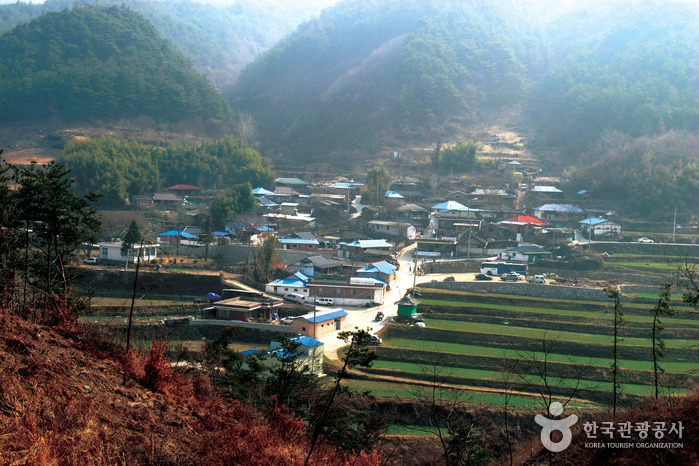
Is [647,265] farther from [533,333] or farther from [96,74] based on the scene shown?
[96,74]

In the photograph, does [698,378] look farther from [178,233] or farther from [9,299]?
[178,233]

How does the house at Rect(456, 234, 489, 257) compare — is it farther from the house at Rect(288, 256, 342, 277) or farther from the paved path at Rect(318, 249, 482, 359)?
the house at Rect(288, 256, 342, 277)

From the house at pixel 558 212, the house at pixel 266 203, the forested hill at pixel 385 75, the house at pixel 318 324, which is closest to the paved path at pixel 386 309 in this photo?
the house at pixel 318 324

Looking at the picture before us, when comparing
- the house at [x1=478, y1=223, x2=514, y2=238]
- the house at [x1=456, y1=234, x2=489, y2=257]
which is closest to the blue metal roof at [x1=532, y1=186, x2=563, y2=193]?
the house at [x1=478, y1=223, x2=514, y2=238]

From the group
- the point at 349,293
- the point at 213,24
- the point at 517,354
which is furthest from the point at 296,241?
the point at 213,24

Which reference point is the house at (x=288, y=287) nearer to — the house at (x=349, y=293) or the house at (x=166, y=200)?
the house at (x=349, y=293)
